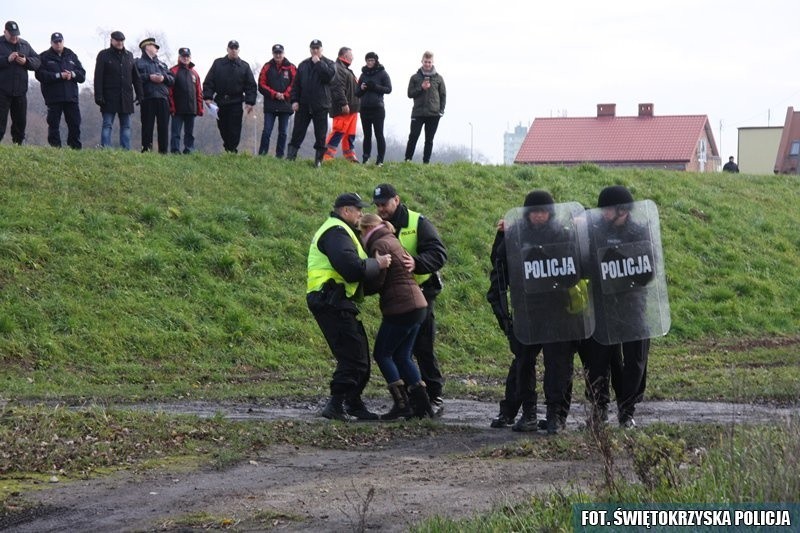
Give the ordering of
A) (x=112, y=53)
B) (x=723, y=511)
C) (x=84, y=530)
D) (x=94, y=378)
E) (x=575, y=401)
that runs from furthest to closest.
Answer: (x=112, y=53) → (x=94, y=378) → (x=575, y=401) → (x=84, y=530) → (x=723, y=511)

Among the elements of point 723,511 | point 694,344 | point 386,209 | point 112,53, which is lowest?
point 694,344

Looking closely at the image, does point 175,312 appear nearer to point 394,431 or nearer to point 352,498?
point 394,431

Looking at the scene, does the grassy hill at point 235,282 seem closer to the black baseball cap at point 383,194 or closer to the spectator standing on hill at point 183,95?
the spectator standing on hill at point 183,95

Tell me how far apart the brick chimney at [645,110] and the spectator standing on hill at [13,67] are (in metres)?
63.2

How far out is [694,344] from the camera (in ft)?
62.5

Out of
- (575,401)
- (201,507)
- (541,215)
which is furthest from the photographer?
(575,401)

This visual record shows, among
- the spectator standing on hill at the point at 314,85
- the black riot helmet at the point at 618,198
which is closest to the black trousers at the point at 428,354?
the black riot helmet at the point at 618,198

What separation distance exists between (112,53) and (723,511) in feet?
55.1

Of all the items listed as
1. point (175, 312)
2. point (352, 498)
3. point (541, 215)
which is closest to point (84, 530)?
point (352, 498)

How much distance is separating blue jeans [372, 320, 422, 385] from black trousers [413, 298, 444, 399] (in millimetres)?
522

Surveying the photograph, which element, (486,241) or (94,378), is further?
(486,241)

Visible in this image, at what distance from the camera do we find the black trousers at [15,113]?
64.8 ft

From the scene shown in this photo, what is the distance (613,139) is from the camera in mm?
77125

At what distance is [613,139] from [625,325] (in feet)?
225
